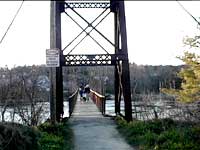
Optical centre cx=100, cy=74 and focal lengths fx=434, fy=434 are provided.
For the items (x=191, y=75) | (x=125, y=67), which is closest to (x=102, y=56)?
(x=125, y=67)

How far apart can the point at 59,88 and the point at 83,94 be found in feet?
61.5

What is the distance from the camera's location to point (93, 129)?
1434 centimetres

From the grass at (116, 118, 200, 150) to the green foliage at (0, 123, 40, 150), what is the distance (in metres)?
3.01

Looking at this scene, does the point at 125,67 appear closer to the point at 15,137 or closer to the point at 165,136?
the point at 165,136

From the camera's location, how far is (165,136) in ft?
32.7

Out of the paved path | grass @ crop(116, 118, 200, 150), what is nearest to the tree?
grass @ crop(116, 118, 200, 150)

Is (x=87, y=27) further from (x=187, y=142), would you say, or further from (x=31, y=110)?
(x=187, y=142)

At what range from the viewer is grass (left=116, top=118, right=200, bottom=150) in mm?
9138

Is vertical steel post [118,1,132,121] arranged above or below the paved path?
above

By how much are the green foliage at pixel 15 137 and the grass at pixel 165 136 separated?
3.01 meters

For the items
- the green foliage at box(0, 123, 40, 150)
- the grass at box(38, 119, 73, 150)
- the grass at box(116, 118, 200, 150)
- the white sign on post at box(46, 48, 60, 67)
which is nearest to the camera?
the green foliage at box(0, 123, 40, 150)

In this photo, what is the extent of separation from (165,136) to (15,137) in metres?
4.26

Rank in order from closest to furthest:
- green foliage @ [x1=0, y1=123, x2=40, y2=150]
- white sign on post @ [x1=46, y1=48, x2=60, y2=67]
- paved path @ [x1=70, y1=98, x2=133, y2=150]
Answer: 1. green foliage @ [x1=0, y1=123, x2=40, y2=150]
2. paved path @ [x1=70, y1=98, x2=133, y2=150]
3. white sign on post @ [x1=46, y1=48, x2=60, y2=67]

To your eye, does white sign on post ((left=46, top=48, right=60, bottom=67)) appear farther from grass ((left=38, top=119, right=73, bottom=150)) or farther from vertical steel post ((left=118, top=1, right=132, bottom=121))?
vertical steel post ((left=118, top=1, right=132, bottom=121))
